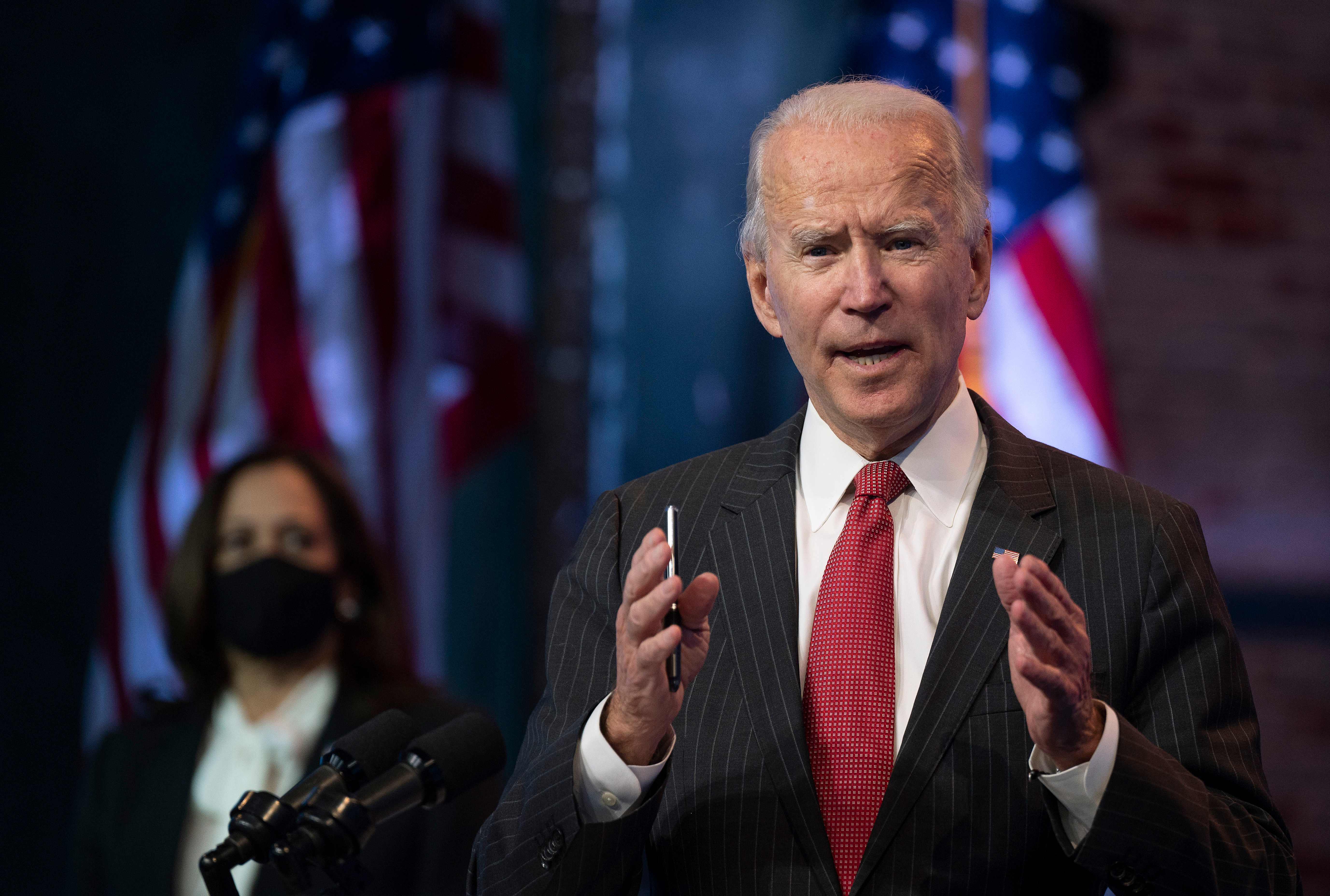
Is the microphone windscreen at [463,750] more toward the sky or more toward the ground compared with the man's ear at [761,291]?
more toward the ground

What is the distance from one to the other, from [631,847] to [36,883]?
9.18 feet

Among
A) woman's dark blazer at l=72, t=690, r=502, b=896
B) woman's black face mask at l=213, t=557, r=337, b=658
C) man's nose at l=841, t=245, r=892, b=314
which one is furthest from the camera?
woman's black face mask at l=213, t=557, r=337, b=658

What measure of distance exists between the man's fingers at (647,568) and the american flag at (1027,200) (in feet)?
7.95

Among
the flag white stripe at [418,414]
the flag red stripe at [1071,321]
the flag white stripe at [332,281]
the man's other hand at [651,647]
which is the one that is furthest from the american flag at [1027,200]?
the man's other hand at [651,647]

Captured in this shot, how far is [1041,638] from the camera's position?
1.08 metres

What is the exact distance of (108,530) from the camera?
345 cm

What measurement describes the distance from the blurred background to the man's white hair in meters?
1.97

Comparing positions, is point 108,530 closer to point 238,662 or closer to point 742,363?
point 238,662

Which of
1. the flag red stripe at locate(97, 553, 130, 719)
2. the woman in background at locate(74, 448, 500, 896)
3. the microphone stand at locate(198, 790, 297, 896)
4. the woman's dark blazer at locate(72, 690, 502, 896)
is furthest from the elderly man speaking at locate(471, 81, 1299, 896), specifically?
the flag red stripe at locate(97, 553, 130, 719)

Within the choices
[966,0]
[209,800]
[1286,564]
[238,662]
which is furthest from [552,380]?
[1286,564]

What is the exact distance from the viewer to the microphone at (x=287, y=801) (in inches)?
43.6

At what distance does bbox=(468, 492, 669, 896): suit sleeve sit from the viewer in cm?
122

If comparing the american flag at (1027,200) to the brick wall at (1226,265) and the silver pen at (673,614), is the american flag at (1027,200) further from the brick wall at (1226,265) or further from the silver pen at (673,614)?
the silver pen at (673,614)

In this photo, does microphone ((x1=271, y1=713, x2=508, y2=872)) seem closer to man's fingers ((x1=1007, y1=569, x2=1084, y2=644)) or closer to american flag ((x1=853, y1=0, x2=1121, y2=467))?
man's fingers ((x1=1007, y1=569, x2=1084, y2=644))
